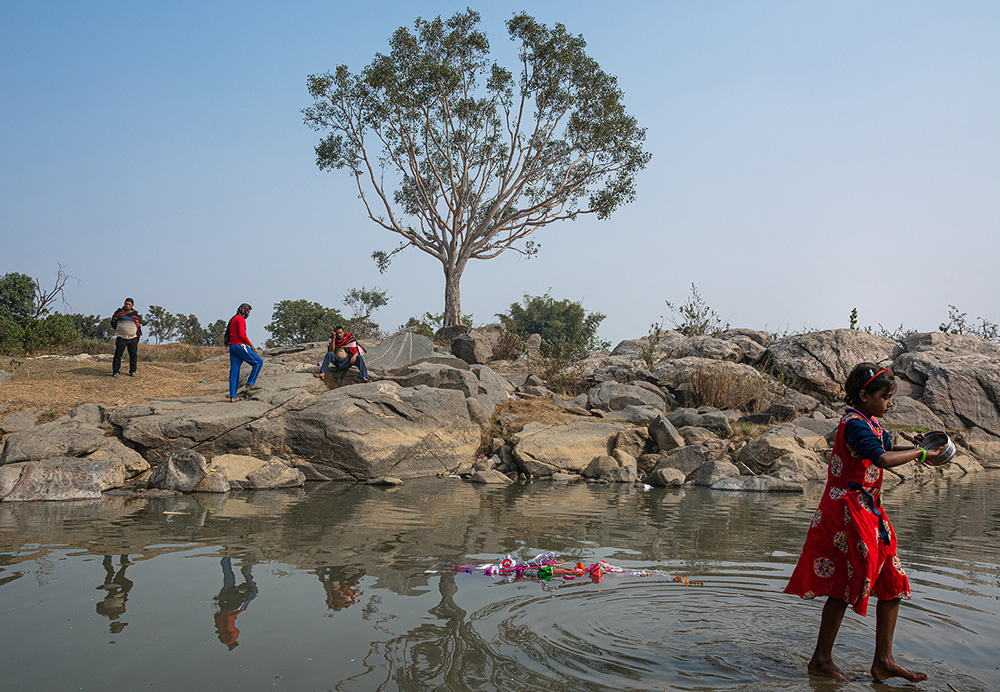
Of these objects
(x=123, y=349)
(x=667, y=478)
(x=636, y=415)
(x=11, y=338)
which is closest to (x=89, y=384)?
(x=123, y=349)

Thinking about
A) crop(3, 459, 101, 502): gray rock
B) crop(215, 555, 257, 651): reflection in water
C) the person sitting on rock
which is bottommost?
crop(3, 459, 101, 502): gray rock

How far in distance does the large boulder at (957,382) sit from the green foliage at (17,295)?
3241cm

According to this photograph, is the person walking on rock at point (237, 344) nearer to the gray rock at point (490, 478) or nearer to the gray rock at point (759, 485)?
the gray rock at point (490, 478)

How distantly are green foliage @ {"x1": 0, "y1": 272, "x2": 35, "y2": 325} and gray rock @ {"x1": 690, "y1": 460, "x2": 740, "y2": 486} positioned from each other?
2949 centimetres

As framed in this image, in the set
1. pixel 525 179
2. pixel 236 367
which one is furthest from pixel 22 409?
pixel 525 179

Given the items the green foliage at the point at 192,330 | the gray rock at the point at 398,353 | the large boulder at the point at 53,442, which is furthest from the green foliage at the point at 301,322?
the large boulder at the point at 53,442

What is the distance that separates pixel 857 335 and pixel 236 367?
16.0 m

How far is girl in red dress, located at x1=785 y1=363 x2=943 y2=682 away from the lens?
11.1 feet

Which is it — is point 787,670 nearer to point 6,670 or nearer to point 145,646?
point 145,646

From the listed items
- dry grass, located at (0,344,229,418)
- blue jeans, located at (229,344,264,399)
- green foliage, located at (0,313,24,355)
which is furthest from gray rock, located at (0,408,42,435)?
A: green foliage, located at (0,313,24,355)

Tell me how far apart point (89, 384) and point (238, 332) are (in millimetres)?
4026

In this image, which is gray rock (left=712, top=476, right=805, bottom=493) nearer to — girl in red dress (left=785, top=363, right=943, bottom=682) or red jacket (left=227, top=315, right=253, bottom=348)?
girl in red dress (left=785, top=363, right=943, bottom=682)

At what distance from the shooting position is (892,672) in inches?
133

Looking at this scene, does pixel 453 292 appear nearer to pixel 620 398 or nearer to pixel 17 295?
pixel 620 398
